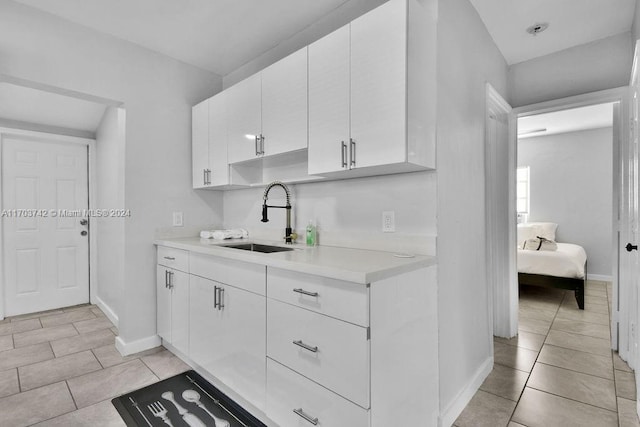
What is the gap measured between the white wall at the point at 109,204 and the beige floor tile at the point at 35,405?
0.83 meters

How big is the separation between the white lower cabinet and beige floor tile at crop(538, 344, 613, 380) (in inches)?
86.6

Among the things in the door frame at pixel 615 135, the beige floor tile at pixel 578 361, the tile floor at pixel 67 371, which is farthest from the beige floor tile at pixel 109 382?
the door frame at pixel 615 135

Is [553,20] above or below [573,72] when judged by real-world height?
above

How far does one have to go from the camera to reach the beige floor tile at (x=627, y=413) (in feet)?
5.86

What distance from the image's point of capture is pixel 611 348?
2.70m

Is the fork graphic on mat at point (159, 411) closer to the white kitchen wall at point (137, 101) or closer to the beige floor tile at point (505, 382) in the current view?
the white kitchen wall at point (137, 101)

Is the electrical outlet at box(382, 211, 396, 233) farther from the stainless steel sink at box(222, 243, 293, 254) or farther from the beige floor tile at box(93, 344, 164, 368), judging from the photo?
the beige floor tile at box(93, 344, 164, 368)

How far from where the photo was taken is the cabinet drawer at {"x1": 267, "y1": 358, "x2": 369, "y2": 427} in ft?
4.30

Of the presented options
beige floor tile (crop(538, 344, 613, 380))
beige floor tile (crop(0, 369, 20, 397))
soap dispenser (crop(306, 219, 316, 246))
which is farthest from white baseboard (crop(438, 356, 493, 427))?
beige floor tile (crop(0, 369, 20, 397))

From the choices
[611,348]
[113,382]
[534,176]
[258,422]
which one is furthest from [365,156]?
[534,176]

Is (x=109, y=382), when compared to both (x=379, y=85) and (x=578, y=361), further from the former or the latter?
(x=578, y=361)

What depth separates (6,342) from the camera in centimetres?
293

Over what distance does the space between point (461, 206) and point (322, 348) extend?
121cm

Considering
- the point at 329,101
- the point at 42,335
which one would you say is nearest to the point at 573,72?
the point at 329,101
